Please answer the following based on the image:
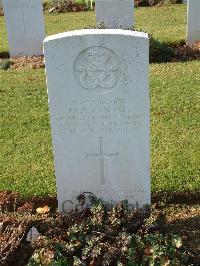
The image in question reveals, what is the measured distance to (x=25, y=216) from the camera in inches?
177

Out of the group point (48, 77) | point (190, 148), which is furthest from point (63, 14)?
point (48, 77)

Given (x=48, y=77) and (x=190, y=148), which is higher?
(x=48, y=77)

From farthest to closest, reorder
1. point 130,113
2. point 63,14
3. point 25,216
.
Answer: point 63,14 → point 25,216 → point 130,113

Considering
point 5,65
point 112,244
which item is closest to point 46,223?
point 112,244

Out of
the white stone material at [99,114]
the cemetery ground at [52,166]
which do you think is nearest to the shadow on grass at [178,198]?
the cemetery ground at [52,166]

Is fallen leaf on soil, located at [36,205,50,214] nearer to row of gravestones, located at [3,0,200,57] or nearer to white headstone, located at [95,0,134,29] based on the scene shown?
row of gravestones, located at [3,0,200,57]

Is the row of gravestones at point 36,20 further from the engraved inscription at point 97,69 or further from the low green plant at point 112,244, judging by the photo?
the low green plant at point 112,244

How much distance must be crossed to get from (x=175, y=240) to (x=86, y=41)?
1739 millimetres

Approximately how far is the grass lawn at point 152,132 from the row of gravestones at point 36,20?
2.03 metres

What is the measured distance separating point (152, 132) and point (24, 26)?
563 cm

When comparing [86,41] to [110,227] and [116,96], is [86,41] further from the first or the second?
[110,227]

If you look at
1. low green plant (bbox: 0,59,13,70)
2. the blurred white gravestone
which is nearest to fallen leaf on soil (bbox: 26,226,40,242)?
low green plant (bbox: 0,59,13,70)

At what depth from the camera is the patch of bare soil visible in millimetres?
3988

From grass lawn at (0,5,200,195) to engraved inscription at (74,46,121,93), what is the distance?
1.43 m
